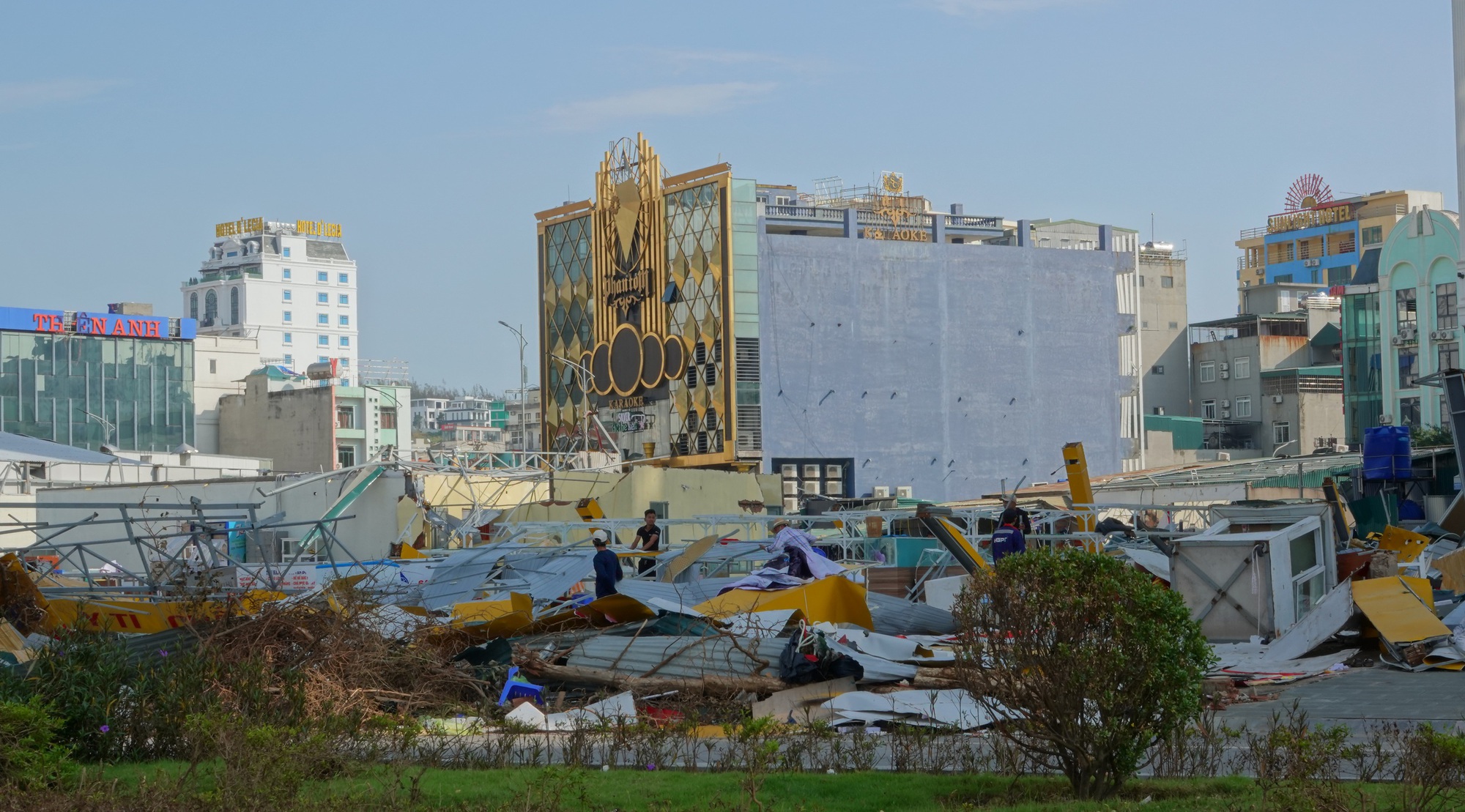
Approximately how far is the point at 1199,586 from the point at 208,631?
10.8 meters

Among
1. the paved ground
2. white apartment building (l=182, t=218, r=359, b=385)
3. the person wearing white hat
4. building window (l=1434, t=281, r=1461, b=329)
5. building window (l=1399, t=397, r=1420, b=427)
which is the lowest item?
the paved ground

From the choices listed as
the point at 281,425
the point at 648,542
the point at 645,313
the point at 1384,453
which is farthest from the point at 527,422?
the point at 648,542

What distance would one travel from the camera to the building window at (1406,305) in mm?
66562

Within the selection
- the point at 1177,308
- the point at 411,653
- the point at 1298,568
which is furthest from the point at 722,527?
the point at 1177,308

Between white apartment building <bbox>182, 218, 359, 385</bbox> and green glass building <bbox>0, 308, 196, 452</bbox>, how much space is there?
62378mm

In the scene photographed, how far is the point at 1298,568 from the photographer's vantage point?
1883 centimetres

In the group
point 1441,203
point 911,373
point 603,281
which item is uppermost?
point 1441,203

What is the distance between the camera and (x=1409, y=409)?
67.9m

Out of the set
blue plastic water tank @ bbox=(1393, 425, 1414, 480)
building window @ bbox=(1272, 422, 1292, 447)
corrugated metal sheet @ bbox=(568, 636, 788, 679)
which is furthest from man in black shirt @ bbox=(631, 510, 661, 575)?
building window @ bbox=(1272, 422, 1292, 447)

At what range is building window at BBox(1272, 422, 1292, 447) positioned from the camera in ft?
263

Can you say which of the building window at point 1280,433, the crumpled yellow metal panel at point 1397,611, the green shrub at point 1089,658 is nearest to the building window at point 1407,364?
the building window at point 1280,433

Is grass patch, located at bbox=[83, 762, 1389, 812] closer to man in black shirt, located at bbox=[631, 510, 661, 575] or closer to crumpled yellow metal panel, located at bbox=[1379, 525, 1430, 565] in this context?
man in black shirt, located at bbox=[631, 510, 661, 575]

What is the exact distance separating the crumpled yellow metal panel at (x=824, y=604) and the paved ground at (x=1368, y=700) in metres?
4.82

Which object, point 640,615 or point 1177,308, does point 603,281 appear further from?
point 640,615
